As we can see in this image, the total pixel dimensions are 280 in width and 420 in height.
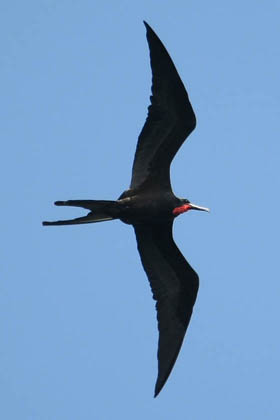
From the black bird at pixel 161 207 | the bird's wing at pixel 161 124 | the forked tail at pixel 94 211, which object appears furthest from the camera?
the black bird at pixel 161 207

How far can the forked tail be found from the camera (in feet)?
37.1

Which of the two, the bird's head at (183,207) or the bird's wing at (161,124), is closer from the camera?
the bird's wing at (161,124)

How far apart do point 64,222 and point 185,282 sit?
6.30 feet

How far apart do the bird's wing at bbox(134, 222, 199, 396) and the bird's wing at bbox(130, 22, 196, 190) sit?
2.27ft

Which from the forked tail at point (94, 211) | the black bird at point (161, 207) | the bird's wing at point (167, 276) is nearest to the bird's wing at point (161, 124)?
the black bird at point (161, 207)

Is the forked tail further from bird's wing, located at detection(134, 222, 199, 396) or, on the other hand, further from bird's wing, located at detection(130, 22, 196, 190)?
bird's wing, located at detection(134, 222, 199, 396)

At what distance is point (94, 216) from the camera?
38.4ft

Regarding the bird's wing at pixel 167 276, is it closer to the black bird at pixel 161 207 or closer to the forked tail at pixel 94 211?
the black bird at pixel 161 207

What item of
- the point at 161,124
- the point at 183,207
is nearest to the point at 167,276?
the point at 183,207

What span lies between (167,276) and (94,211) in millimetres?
1478

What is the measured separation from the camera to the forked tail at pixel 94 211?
11.3 meters

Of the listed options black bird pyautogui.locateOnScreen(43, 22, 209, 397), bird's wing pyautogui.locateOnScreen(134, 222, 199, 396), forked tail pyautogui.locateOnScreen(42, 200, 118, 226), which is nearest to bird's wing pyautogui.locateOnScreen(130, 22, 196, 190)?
black bird pyautogui.locateOnScreen(43, 22, 209, 397)

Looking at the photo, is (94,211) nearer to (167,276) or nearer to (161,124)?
(161,124)

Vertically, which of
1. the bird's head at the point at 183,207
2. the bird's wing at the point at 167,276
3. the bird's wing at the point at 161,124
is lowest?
the bird's wing at the point at 167,276
